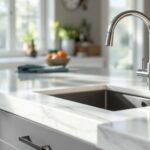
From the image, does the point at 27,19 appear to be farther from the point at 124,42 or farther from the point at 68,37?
the point at 124,42

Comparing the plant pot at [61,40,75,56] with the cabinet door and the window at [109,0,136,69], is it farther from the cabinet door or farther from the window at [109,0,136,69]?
the cabinet door

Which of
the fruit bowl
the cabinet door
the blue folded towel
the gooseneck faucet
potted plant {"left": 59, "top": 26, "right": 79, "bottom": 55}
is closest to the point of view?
the gooseneck faucet

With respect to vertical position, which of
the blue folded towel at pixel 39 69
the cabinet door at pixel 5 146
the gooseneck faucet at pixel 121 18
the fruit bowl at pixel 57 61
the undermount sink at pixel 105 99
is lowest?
the cabinet door at pixel 5 146

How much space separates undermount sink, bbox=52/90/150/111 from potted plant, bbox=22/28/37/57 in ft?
10.3

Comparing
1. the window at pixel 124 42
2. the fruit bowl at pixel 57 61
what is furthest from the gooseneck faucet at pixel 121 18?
the window at pixel 124 42

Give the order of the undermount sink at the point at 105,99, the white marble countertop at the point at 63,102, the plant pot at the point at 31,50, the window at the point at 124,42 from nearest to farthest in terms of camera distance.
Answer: the white marble countertop at the point at 63,102
the undermount sink at the point at 105,99
the plant pot at the point at 31,50
the window at the point at 124,42

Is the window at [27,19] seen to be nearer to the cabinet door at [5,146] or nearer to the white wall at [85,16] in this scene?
the white wall at [85,16]

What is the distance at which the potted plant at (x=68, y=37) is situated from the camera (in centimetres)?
528

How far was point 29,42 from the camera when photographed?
507 cm

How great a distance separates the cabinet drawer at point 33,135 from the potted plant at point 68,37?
11.9 ft

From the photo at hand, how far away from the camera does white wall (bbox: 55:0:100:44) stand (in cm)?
531

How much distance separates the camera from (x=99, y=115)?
1.20 meters

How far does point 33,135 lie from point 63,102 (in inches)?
6.7

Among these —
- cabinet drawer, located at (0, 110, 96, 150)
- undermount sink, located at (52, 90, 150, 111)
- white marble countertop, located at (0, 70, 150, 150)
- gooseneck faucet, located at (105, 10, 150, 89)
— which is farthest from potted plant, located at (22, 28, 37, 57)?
gooseneck faucet, located at (105, 10, 150, 89)
